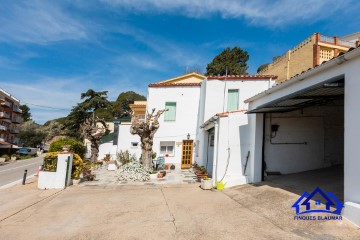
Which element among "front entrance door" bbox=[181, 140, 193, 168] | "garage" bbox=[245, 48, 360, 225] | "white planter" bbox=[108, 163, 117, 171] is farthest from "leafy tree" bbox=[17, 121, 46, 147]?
"garage" bbox=[245, 48, 360, 225]

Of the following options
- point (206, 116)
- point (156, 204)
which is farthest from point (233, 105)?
point (156, 204)

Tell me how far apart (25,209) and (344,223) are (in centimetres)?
976

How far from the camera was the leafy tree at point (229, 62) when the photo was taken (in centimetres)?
4817

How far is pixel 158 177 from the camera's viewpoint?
15906 millimetres

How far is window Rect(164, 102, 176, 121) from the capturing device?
22.7 m

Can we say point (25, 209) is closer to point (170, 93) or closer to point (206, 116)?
point (206, 116)

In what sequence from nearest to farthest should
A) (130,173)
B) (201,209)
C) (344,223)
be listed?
(344,223) < (201,209) < (130,173)

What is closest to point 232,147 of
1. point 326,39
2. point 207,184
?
point 207,184

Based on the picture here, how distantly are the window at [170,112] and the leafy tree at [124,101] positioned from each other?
40869mm

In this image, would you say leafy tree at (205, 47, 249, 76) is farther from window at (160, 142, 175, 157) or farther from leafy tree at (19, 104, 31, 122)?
leafy tree at (19, 104, 31, 122)

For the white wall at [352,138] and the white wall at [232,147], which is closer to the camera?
the white wall at [352,138]

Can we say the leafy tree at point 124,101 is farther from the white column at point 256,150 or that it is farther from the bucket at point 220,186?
the white column at point 256,150

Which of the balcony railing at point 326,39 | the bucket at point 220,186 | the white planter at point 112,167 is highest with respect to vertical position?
the balcony railing at point 326,39

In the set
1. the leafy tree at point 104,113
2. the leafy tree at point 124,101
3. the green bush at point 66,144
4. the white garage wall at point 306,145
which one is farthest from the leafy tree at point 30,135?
the white garage wall at point 306,145
